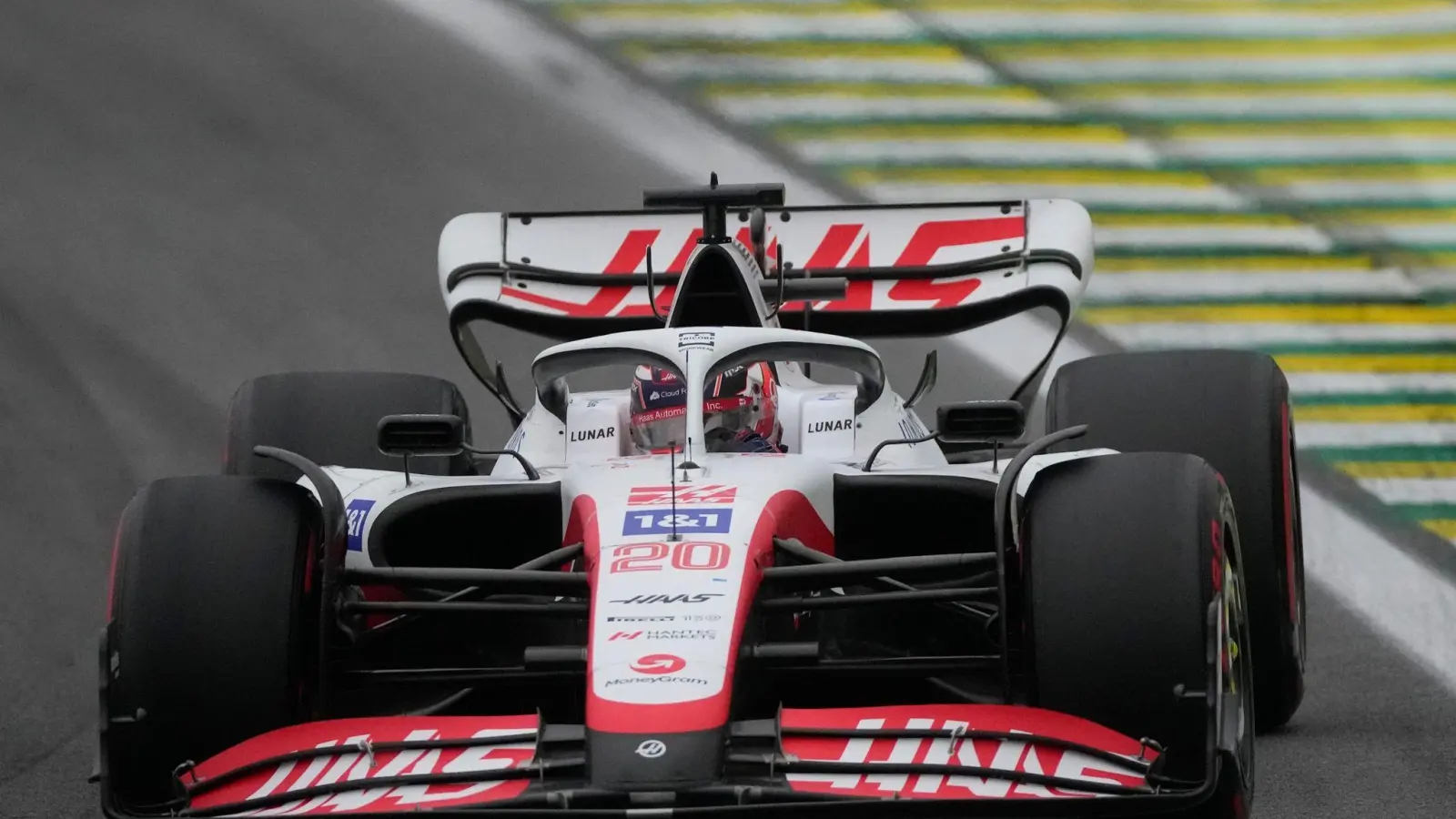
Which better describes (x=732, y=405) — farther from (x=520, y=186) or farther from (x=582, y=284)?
(x=520, y=186)

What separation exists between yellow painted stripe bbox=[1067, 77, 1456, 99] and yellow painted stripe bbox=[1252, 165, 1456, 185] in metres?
0.53

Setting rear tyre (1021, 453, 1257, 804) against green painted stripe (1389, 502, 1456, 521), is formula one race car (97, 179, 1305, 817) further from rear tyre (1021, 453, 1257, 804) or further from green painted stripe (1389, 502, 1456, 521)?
green painted stripe (1389, 502, 1456, 521)

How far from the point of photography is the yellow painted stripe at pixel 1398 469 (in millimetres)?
10727

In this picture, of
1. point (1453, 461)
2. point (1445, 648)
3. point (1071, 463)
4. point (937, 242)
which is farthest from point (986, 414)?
point (1453, 461)

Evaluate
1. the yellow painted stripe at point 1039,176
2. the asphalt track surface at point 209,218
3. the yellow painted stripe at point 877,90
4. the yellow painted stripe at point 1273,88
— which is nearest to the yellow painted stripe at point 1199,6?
the yellow painted stripe at point 1273,88

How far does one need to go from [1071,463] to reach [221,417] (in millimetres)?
6763

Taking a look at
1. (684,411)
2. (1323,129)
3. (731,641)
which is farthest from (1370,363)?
(731,641)

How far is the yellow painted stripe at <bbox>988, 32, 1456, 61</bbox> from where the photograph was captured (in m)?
13.0

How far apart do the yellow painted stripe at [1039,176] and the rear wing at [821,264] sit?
4.97 meters

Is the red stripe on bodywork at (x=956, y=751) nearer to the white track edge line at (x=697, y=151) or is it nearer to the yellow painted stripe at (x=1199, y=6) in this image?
the white track edge line at (x=697, y=151)

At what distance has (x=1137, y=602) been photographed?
479cm

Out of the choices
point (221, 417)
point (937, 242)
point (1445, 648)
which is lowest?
point (1445, 648)

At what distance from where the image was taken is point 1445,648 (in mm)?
8727

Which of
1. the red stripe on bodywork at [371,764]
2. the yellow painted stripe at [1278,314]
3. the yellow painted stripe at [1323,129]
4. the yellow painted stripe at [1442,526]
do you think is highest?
the yellow painted stripe at [1323,129]
